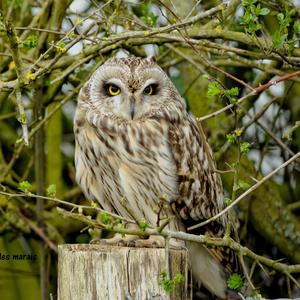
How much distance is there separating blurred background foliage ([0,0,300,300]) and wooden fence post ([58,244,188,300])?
91 cm

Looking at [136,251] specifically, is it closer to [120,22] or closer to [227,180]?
[120,22]

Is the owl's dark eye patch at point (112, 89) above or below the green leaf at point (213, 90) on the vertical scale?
above

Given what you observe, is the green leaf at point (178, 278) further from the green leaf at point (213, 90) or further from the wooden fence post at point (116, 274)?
the green leaf at point (213, 90)

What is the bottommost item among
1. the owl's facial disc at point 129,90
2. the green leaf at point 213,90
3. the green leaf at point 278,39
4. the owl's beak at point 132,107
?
the green leaf at point 213,90

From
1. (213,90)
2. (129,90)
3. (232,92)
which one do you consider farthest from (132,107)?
(232,92)

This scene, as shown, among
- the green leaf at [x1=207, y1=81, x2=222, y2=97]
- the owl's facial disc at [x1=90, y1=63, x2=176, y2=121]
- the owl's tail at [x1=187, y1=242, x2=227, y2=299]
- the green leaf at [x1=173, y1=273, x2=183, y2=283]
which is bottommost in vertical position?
the green leaf at [x1=173, y1=273, x2=183, y2=283]

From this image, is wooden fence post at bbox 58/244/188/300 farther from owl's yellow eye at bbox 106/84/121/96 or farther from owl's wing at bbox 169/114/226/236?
owl's yellow eye at bbox 106/84/121/96

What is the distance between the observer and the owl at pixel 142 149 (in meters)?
3.78

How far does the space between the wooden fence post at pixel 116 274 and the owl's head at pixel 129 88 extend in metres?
1.13

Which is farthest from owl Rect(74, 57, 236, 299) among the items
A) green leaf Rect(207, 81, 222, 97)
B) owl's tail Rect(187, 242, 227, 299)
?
green leaf Rect(207, 81, 222, 97)

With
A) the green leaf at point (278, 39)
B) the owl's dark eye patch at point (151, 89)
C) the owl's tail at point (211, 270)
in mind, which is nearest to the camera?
the green leaf at point (278, 39)

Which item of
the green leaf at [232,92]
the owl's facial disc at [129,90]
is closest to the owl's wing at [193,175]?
the owl's facial disc at [129,90]

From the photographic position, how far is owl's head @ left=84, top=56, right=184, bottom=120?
3.76 metres

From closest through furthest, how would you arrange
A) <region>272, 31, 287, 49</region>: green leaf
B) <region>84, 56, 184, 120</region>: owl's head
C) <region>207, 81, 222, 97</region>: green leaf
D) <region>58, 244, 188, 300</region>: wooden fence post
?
<region>58, 244, 188, 300</region>: wooden fence post → <region>207, 81, 222, 97</region>: green leaf → <region>272, 31, 287, 49</region>: green leaf → <region>84, 56, 184, 120</region>: owl's head
